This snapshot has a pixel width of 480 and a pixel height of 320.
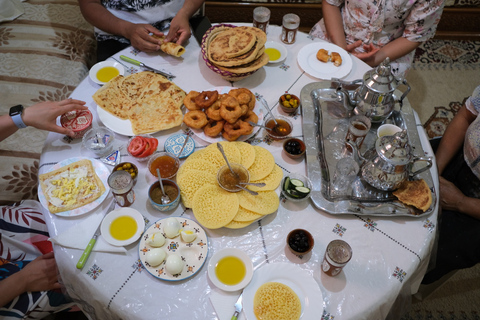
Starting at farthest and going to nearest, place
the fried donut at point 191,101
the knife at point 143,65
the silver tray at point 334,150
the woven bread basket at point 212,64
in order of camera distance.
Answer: the knife at point 143,65, the woven bread basket at point 212,64, the fried donut at point 191,101, the silver tray at point 334,150

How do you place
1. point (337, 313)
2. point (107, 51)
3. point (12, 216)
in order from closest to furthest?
point (337, 313) → point (12, 216) → point (107, 51)

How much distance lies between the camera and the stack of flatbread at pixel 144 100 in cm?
207

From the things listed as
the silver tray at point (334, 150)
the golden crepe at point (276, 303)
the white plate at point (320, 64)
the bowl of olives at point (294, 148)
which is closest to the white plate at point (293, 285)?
the golden crepe at point (276, 303)

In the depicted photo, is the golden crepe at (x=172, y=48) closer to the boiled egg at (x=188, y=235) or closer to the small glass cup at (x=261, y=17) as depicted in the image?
the small glass cup at (x=261, y=17)

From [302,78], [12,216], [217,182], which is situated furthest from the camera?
[302,78]

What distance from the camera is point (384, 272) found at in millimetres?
1584

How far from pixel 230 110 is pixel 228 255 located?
88cm

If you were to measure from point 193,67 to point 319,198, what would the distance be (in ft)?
4.32

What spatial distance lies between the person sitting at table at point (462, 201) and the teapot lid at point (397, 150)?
2.30ft

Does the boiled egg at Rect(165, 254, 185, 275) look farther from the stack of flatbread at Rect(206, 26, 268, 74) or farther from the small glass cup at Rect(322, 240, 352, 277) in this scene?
the stack of flatbread at Rect(206, 26, 268, 74)

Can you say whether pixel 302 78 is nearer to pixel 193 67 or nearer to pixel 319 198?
pixel 193 67

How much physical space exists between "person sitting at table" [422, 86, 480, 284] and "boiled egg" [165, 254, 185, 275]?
1.59m

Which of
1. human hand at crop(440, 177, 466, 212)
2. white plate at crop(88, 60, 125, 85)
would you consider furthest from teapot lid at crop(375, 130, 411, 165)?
white plate at crop(88, 60, 125, 85)

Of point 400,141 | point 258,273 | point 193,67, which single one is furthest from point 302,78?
point 258,273
